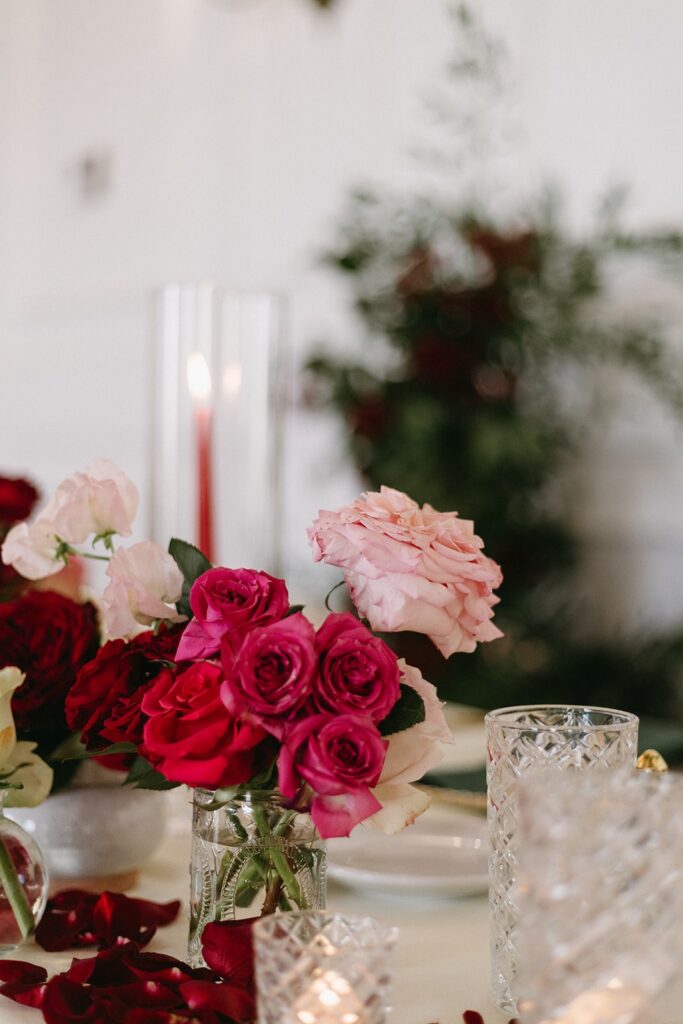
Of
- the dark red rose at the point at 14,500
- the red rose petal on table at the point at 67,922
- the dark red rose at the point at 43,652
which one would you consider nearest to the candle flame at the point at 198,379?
the dark red rose at the point at 14,500

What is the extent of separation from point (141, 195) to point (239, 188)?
1.34 feet

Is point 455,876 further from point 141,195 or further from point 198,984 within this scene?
point 141,195

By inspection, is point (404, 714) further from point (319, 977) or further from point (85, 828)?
point (85, 828)

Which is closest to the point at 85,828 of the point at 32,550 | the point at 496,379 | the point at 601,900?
the point at 32,550

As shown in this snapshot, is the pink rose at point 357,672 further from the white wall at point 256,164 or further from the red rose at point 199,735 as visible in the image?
the white wall at point 256,164

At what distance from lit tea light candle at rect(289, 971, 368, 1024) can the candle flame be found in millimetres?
649

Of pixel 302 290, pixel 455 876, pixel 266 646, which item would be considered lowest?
pixel 455 876

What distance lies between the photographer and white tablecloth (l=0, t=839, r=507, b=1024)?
0.60m

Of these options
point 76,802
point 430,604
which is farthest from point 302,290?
point 430,604

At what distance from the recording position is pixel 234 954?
0.57 meters

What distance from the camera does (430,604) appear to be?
0.55 m

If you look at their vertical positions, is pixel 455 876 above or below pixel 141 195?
below

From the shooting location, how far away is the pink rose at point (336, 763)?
1.67 feet

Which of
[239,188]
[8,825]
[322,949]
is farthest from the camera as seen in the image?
[239,188]
